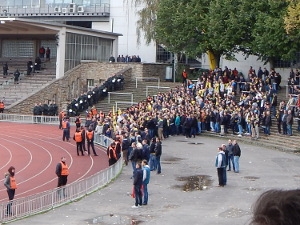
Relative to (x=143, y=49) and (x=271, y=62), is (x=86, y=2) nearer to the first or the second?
(x=143, y=49)

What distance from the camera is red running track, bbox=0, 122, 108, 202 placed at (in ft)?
69.7

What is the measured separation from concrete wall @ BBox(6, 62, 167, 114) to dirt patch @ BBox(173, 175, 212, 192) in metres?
25.9

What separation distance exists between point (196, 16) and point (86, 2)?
61.1 ft

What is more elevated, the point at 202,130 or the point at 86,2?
the point at 86,2

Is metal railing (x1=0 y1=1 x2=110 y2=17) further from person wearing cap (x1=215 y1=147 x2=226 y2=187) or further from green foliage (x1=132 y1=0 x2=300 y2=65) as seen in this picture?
person wearing cap (x1=215 y1=147 x2=226 y2=187)

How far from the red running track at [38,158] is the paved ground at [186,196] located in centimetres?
218

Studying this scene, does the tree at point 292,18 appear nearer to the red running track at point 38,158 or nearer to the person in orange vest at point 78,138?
the red running track at point 38,158

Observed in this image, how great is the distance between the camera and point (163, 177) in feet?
72.8

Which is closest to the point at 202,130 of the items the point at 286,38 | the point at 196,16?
the point at 286,38

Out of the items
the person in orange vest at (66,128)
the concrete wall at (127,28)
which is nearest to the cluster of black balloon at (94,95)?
the concrete wall at (127,28)

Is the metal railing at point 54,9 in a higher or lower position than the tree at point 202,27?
higher

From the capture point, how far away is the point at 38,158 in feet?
89.1

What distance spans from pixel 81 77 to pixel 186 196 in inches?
1320

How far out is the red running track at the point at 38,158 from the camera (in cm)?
2123
